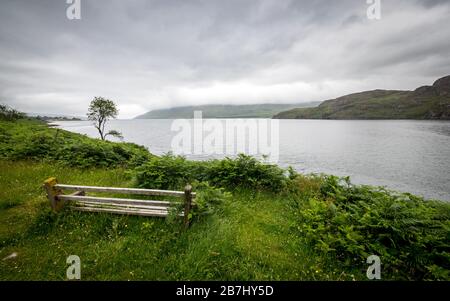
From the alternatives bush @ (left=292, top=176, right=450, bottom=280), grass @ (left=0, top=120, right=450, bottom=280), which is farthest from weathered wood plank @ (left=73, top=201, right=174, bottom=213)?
bush @ (left=292, top=176, right=450, bottom=280)

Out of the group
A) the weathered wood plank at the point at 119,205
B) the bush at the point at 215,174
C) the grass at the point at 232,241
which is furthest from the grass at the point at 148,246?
the bush at the point at 215,174

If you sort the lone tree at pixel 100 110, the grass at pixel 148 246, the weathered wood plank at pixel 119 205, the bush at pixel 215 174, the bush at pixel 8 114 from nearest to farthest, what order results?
the grass at pixel 148 246 < the weathered wood plank at pixel 119 205 < the bush at pixel 215 174 < the bush at pixel 8 114 < the lone tree at pixel 100 110

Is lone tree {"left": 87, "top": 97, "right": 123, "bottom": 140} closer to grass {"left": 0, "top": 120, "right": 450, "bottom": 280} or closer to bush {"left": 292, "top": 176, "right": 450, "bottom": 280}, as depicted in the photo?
grass {"left": 0, "top": 120, "right": 450, "bottom": 280}

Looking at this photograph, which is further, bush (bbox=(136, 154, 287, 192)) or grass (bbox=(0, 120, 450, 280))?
bush (bbox=(136, 154, 287, 192))

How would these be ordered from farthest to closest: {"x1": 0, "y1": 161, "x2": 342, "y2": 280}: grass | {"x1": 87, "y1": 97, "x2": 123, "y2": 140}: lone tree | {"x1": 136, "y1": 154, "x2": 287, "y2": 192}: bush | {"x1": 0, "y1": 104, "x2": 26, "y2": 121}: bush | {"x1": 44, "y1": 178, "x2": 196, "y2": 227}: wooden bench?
{"x1": 87, "y1": 97, "x2": 123, "y2": 140}: lone tree → {"x1": 0, "y1": 104, "x2": 26, "y2": 121}: bush → {"x1": 136, "y1": 154, "x2": 287, "y2": 192}: bush → {"x1": 44, "y1": 178, "x2": 196, "y2": 227}: wooden bench → {"x1": 0, "y1": 161, "x2": 342, "y2": 280}: grass

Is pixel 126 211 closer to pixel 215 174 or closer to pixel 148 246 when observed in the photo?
pixel 148 246

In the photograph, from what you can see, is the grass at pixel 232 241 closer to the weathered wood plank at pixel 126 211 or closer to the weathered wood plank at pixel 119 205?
the weathered wood plank at pixel 126 211

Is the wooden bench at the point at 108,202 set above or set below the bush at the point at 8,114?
below

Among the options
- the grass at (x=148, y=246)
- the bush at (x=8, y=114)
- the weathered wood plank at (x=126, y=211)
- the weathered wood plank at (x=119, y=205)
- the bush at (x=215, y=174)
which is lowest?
the grass at (x=148, y=246)

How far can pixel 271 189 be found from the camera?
983 cm

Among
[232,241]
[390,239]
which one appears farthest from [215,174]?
[390,239]
